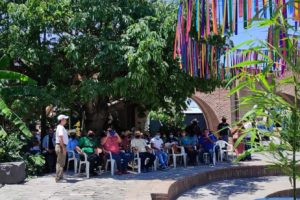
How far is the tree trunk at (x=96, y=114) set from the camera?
48.5 feet

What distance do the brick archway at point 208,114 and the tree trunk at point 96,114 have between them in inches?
531

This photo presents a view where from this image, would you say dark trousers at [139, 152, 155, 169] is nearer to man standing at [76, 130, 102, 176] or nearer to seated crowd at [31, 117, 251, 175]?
seated crowd at [31, 117, 251, 175]

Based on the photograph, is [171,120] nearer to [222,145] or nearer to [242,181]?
[222,145]

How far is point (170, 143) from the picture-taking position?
14.5 meters

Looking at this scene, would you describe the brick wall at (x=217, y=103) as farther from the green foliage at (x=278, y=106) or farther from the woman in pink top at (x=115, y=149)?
the green foliage at (x=278, y=106)

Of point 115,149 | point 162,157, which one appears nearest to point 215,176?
point 162,157

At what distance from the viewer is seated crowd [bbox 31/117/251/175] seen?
12164mm

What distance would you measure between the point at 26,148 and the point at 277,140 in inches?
370

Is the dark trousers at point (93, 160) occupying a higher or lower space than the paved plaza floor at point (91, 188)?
higher

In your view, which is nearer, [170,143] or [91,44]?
[91,44]

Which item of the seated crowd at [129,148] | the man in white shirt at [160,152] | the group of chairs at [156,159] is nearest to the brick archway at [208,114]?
the group of chairs at [156,159]

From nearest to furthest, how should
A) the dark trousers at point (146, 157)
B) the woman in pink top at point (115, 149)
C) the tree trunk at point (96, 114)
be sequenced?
the woman in pink top at point (115, 149) → the dark trousers at point (146, 157) → the tree trunk at point (96, 114)

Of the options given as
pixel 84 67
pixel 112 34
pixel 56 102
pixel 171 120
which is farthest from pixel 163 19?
pixel 171 120

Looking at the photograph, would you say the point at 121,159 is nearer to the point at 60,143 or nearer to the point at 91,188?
the point at 60,143
